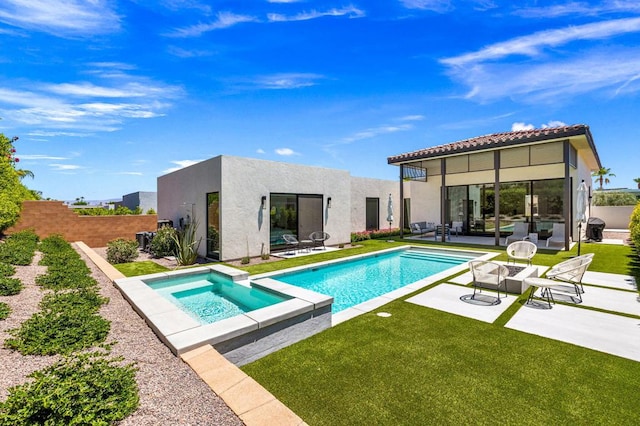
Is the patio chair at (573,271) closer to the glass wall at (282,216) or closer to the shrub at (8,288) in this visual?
the glass wall at (282,216)

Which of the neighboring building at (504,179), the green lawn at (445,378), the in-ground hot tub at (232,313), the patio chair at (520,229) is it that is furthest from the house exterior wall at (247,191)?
the patio chair at (520,229)

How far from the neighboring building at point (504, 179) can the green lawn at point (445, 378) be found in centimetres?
1106

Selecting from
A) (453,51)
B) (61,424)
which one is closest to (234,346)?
(61,424)

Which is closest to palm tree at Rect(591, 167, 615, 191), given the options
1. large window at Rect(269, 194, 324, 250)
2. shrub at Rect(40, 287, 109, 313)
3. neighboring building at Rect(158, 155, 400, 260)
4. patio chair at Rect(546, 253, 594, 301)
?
neighboring building at Rect(158, 155, 400, 260)

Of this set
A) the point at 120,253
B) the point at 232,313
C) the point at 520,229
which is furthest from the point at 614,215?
the point at 120,253

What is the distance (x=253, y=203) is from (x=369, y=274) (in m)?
5.38

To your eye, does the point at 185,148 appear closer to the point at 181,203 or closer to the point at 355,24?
the point at 181,203

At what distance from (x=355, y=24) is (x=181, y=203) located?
11.3m

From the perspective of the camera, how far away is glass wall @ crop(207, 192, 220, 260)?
11.7 m

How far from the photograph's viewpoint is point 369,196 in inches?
781

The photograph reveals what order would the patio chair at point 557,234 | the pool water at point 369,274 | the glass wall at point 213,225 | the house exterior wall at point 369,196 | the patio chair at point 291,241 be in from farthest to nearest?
the house exterior wall at point 369,196
the patio chair at point 557,234
the patio chair at point 291,241
the glass wall at point 213,225
the pool water at point 369,274

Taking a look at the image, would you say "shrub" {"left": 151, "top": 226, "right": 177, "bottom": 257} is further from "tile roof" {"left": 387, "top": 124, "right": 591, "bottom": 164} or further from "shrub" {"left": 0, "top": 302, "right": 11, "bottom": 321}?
"tile roof" {"left": 387, "top": 124, "right": 591, "bottom": 164}

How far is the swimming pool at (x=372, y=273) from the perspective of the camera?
8.31 metres

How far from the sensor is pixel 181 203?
15102 mm
